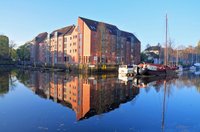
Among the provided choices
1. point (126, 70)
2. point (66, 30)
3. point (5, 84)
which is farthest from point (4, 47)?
point (5, 84)

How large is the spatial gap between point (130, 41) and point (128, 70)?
41.9m

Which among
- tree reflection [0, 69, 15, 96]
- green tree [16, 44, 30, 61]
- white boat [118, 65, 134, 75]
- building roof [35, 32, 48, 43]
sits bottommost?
tree reflection [0, 69, 15, 96]

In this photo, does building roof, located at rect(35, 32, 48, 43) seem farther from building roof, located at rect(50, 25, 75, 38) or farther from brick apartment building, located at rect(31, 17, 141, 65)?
building roof, located at rect(50, 25, 75, 38)

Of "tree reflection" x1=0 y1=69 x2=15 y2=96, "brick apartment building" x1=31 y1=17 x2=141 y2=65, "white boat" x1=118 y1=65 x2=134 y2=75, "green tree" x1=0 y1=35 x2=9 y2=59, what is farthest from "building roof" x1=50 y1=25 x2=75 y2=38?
"tree reflection" x1=0 y1=69 x2=15 y2=96

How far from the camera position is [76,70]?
52844 mm

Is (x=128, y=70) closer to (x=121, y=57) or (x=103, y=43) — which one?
(x=103, y=43)

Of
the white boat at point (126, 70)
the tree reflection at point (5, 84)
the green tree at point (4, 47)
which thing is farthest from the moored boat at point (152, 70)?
the green tree at point (4, 47)

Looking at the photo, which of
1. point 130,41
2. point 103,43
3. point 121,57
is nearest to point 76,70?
point 103,43

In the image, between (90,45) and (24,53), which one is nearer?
(90,45)

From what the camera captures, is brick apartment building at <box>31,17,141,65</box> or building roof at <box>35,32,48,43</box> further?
building roof at <box>35,32,48,43</box>

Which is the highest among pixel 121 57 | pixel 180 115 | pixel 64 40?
pixel 64 40

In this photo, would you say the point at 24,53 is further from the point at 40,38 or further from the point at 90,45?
the point at 90,45

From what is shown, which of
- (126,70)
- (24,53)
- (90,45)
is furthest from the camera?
(24,53)

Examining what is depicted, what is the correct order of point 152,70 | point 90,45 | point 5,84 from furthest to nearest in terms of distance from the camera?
point 90,45 → point 152,70 → point 5,84
